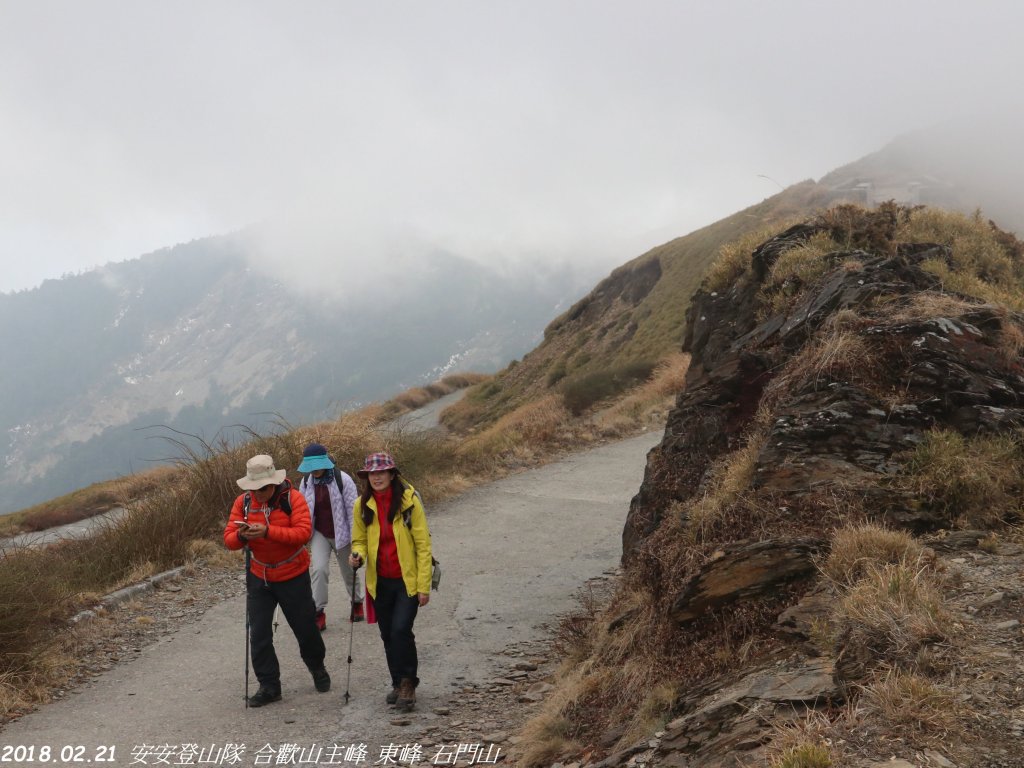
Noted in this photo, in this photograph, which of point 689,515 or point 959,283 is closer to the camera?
point 689,515

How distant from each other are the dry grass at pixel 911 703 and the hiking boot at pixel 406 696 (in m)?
3.60

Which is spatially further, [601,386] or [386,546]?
[601,386]

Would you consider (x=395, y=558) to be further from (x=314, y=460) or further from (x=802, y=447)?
(x=802, y=447)

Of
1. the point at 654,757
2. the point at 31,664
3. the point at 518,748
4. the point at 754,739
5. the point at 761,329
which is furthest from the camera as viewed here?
the point at 761,329

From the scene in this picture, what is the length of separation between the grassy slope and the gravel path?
79.5 ft

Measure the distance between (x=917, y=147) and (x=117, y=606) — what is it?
9199 centimetres

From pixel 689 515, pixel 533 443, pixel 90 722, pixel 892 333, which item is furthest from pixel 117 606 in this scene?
pixel 533 443

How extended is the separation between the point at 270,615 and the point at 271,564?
16.0 inches

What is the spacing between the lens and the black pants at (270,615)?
19.6 ft

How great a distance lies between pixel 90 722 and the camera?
5.79 m

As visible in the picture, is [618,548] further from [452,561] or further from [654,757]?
[654,757]

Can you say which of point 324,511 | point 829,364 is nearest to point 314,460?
point 324,511

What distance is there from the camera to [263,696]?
5969 millimetres

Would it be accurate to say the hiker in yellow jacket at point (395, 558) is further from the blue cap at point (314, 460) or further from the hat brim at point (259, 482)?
the blue cap at point (314, 460)
